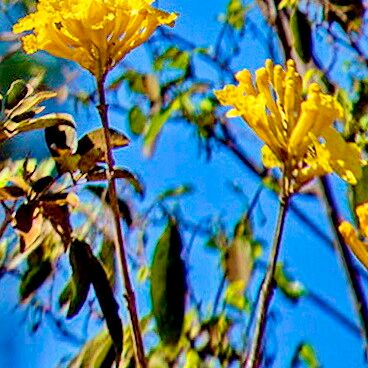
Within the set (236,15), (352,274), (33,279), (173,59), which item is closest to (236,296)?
(352,274)

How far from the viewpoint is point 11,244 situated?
85cm

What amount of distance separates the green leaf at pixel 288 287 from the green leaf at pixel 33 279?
370 mm

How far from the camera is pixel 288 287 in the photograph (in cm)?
98

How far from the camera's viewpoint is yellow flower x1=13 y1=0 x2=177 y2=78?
0.41 meters

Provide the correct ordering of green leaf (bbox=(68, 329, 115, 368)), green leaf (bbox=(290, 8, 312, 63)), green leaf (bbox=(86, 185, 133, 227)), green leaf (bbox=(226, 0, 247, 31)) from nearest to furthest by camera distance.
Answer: green leaf (bbox=(68, 329, 115, 368)) → green leaf (bbox=(86, 185, 133, 227)) → green leaf (bbox=(290, 8, 312, 63)) → green leaf (bbox=(226, 0, 247, 31))

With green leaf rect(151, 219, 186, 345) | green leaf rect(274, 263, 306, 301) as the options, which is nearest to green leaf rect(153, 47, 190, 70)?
green leaf rect(274, 263, 306, 301)

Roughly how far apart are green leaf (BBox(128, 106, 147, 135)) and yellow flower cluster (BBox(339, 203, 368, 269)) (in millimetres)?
690

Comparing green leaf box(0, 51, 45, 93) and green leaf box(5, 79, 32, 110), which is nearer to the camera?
green leaf box(5, 79, 32, 110)

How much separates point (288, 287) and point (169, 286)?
19.8 inches

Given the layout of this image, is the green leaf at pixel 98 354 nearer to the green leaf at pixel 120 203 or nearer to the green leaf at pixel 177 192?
the green leaf at pixel 120 203

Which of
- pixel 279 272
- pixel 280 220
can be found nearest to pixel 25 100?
pixel 280 220

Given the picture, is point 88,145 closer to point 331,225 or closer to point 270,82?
point 270,82

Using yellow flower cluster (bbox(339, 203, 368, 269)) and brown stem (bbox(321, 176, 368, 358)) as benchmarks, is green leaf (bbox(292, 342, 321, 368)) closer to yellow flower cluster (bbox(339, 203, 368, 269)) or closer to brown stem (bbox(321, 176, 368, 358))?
brown stem (bbox(321, 176, 368, 358))

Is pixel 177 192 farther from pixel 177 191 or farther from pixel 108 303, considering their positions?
pixel 108 303
